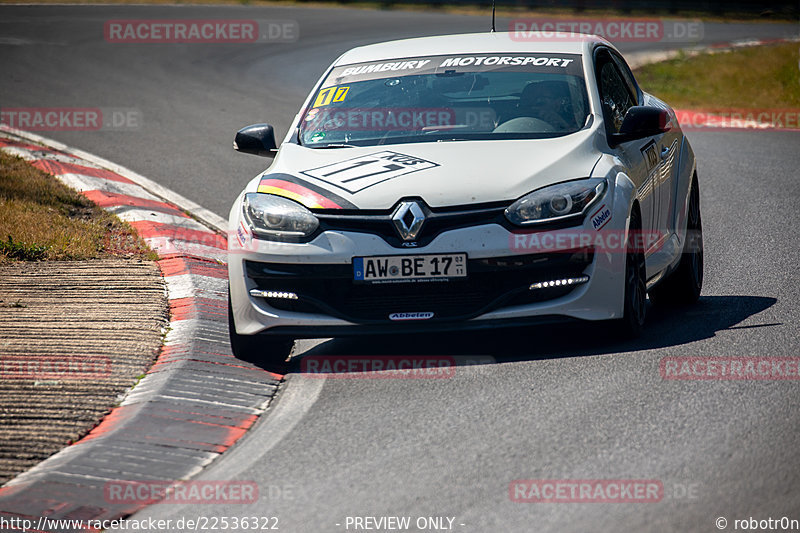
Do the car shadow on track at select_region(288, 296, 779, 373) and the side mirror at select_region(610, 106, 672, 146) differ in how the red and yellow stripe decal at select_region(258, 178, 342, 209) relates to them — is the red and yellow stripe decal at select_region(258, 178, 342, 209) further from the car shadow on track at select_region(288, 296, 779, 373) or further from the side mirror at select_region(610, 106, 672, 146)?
the side mirror at select_region(610, 106, 672, 146)

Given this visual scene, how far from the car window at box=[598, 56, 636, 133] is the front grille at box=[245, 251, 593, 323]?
129 cm

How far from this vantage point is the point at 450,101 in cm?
685

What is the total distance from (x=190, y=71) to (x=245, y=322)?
14812mm

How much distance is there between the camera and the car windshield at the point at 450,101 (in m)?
6.59

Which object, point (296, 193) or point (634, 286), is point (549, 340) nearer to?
point (634, 286)

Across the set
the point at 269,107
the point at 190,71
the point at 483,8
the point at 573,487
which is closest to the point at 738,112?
the point at 269,107

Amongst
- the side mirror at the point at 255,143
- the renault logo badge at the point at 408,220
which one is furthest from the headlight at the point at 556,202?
the side mirror at the point at 255,143

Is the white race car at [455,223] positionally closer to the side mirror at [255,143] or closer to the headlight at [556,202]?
the headlight at [556,202]

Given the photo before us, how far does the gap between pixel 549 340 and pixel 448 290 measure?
0.83m

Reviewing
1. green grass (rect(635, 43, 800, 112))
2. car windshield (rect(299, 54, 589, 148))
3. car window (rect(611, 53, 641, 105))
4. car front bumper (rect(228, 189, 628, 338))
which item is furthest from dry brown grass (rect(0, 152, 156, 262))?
green grass (rect(635, 43, 800, 112))

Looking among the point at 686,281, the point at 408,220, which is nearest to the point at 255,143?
the point at 408,220

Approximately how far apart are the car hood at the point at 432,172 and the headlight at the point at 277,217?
0.17ft

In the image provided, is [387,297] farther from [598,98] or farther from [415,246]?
[598,98]

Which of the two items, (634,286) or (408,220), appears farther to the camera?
(634,286)
